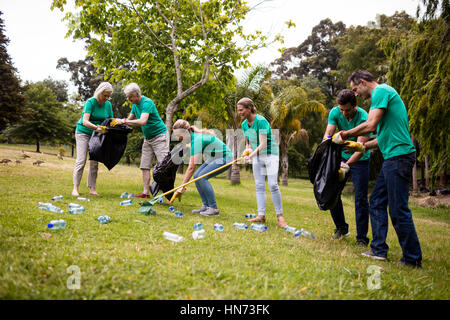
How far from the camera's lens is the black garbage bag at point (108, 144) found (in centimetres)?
546

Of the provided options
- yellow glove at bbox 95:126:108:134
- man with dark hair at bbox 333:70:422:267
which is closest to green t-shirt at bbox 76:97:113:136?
yellow glove at bbox 95:126:108:134

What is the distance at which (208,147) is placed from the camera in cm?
512

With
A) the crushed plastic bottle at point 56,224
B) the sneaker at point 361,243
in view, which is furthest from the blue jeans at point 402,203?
the crushed plastic bottle at point 56,224

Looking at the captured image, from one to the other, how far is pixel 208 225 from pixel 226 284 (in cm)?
209

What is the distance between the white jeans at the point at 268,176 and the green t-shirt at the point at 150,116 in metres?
2.25

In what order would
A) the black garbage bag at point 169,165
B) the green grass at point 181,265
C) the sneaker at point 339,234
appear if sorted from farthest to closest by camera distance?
the black garbage bag at point 169,165 < the sneaker at point 339,234 < the green grass at point 181,265

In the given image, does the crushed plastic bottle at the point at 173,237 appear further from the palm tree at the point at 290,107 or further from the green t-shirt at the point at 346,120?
the palm tree at the point at 290,107

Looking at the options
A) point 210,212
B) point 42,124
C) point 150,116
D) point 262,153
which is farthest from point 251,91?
point 42,124

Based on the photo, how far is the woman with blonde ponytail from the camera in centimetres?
502

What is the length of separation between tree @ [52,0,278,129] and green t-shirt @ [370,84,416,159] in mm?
5143

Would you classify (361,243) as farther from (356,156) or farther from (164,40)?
(164,40)

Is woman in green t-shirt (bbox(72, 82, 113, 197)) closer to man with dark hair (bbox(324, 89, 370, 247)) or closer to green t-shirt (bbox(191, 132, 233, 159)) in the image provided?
green t-shirt (bbox(191, 132, 233, 159))

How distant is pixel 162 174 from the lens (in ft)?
17.9

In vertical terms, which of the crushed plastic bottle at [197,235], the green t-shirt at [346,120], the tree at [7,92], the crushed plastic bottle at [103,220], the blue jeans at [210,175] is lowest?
the crushed plastic bottle at [197,235]
